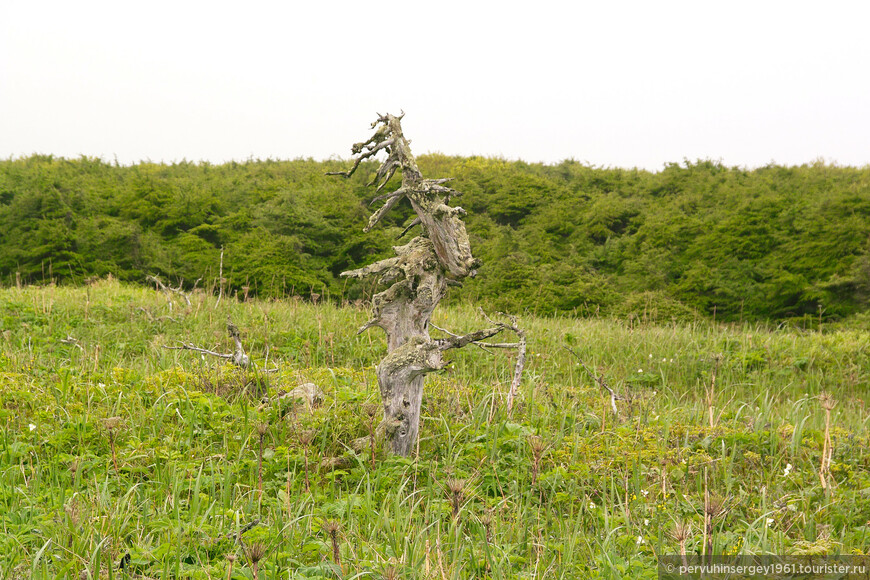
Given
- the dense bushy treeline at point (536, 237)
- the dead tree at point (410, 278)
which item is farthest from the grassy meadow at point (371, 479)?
the dense bushy treeline at point (536, 237)

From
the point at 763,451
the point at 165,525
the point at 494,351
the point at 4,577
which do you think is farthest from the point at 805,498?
the point at 494,351

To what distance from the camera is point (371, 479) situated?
11.4 feet

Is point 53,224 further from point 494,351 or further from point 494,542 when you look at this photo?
point 494,542

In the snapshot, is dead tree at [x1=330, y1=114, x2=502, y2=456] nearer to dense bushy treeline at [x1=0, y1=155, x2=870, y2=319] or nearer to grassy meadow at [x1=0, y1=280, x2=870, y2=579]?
grassy meadow at [x1=0, y1=280, x2=870, y2=579]

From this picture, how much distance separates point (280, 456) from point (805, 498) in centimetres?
336

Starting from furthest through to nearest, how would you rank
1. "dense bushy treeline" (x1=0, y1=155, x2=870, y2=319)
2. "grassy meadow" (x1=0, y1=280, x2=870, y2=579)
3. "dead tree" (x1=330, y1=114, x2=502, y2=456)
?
1. "dense bushy treeline" (x1=0, y1=155, x2=870, y2=319)
2. "dead tree" (x1=330, y1=114, x2=502, y2=456)
3. "grassy meadow" (x1=0, y1=280, x2=870, y2=579)

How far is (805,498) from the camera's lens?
11.5 feet

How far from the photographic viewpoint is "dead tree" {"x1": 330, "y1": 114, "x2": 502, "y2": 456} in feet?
12.2

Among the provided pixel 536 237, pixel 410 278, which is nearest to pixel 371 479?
pixel 410 278

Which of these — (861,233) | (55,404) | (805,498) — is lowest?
(805,498)

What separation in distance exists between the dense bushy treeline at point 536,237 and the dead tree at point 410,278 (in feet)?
30.5

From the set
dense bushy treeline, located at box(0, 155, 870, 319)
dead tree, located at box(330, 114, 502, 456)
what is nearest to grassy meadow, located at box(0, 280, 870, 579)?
dead tree, located at box(330, 114, 502, 456)

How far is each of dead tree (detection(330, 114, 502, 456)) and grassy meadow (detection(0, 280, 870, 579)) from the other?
26cm

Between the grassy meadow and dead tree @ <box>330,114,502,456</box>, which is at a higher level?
dead tree @ <box>330,114,502,456</box>
